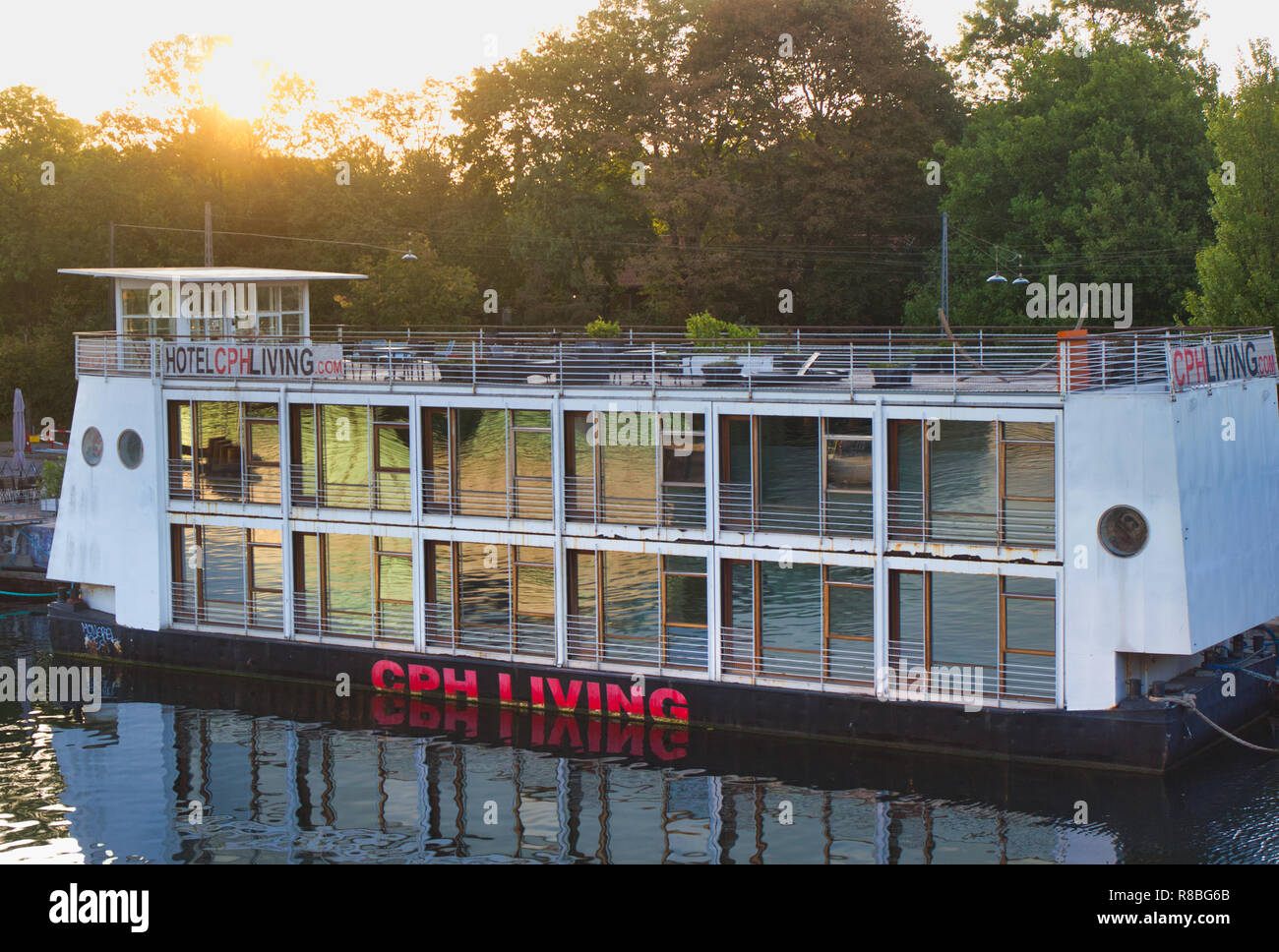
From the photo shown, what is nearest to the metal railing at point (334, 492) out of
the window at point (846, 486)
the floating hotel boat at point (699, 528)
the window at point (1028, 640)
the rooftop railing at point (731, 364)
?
the floating hotel boat at point (699, 528)

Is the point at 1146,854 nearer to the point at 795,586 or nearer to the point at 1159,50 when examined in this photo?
the point at 795,586

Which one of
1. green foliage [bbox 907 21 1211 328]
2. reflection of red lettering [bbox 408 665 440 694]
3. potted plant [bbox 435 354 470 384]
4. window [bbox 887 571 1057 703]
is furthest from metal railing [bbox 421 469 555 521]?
green foliage [bbox 907 21 1211 328]

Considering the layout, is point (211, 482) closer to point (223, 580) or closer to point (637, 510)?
point (223, 580)

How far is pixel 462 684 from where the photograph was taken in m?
36.8

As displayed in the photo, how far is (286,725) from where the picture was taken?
3581 centimetres

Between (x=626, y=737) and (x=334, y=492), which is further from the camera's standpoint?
(x=334, y=492)

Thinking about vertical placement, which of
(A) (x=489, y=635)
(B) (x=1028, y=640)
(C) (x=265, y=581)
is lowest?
(B) (x=1028, y=640)

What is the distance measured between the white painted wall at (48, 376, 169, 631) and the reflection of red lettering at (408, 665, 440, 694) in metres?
7.71

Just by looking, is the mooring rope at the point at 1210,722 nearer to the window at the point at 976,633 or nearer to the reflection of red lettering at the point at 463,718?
the window at the point at 976,633

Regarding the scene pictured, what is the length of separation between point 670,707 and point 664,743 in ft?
3.62

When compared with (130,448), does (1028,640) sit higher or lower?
lower

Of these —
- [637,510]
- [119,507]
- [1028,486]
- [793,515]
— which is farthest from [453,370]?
[1028,486]

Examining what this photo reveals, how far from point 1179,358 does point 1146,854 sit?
955 cm

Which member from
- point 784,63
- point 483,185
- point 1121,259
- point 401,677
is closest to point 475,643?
point 401,677
